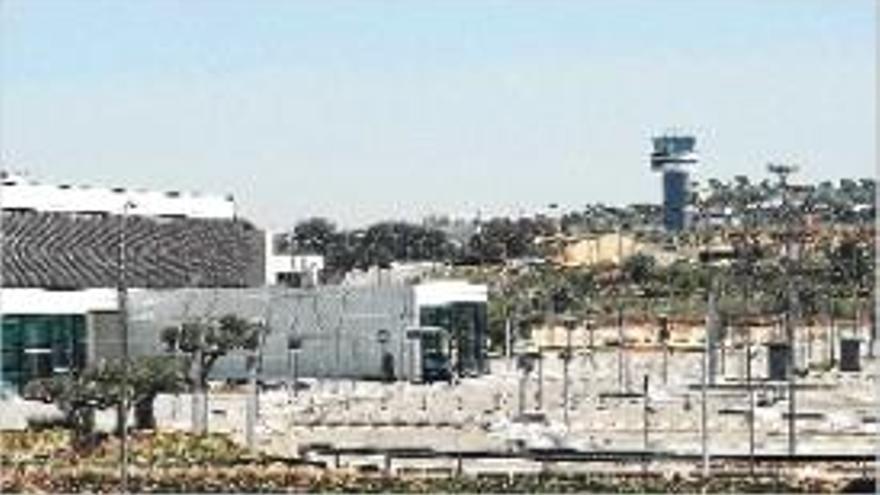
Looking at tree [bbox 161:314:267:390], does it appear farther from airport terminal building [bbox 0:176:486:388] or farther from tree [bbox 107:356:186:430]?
tree [bbox 107:356:186:430]

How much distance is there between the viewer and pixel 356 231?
6880 inches

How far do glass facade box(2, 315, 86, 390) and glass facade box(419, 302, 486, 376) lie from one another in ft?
44.3

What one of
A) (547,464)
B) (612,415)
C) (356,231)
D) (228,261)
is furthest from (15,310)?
(356,231)

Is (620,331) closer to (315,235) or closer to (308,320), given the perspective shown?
(308,320)

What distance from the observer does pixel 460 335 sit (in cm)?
8006

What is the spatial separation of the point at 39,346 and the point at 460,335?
712 inches

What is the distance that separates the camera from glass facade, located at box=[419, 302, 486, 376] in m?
77.3

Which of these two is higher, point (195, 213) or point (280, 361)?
point (195, 213)

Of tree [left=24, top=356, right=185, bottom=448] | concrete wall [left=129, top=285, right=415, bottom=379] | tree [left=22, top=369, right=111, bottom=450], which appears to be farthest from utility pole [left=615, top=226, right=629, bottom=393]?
tree [left=22, top=369, right=111, bottom=450]

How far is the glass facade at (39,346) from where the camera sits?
6788 cm

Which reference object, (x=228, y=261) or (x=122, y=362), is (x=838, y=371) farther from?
(x=122, y=362)

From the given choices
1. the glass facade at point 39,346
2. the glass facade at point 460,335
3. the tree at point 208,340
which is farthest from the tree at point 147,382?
the glass facade at point 460,335

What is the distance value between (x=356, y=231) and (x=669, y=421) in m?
124

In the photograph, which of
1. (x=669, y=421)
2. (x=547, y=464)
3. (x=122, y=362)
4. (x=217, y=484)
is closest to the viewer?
(x=217, y=484)
